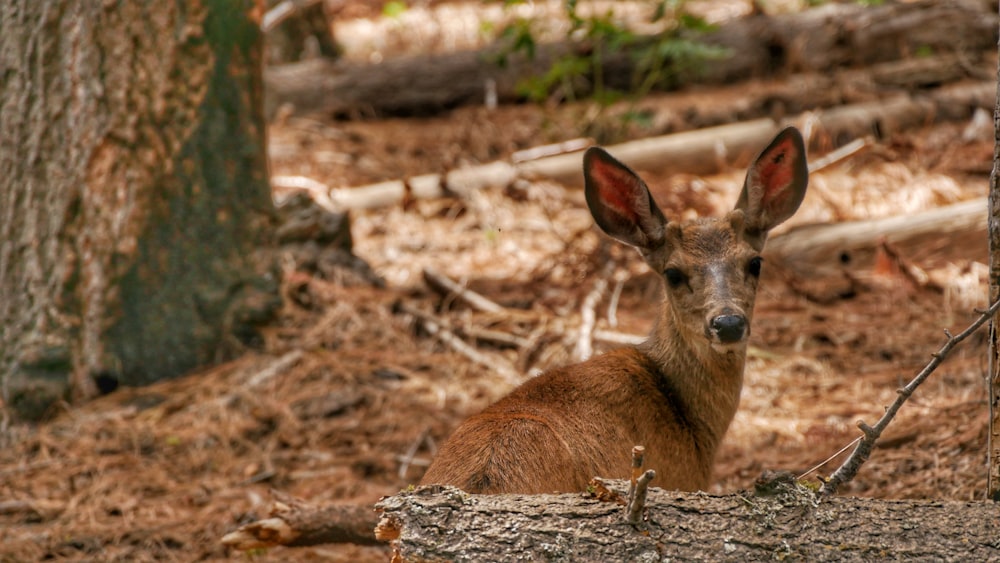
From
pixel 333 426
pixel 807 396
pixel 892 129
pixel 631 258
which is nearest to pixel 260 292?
pixel 333 426

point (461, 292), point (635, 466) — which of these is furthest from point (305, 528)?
point (461, 292)

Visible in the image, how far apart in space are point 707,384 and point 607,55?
318 inches

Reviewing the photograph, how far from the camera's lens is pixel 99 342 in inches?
252

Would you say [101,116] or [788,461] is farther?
[101,116]

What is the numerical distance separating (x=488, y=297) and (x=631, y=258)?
48.3 inches

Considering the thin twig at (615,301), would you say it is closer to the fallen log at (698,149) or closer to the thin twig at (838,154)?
the fallen log at (698,149)

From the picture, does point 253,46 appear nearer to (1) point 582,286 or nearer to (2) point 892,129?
(1) point 582,286

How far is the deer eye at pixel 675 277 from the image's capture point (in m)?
4.53

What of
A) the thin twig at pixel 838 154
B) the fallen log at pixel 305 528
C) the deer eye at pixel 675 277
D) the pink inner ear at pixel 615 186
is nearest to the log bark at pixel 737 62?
the thin twig at pixel 838 154

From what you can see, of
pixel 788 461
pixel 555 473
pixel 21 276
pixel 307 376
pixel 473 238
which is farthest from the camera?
pixel 473 238

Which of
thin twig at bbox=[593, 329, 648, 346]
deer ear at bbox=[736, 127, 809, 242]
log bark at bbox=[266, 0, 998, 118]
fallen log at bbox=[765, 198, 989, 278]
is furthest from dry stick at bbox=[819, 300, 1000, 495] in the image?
log bark at bbox=[266, 0, 998, 118]

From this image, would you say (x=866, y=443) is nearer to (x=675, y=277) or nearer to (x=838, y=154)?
(x=675, y=277)

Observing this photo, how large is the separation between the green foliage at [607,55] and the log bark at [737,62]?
17 centimetres

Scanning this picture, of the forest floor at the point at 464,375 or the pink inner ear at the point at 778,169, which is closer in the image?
the pink inner ear at the point at 778,169
